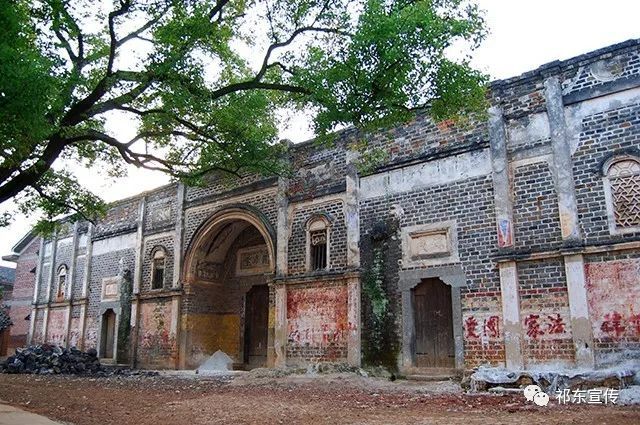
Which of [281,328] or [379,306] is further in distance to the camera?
[281,328]

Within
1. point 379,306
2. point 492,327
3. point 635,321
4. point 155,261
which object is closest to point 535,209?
point 492,327

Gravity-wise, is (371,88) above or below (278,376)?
above

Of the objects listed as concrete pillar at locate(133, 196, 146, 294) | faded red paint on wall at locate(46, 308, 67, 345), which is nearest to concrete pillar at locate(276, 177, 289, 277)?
concrete pillar at locate(133, 196, 146, 294)

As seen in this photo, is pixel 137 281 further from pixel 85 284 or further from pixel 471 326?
pixel 471 326

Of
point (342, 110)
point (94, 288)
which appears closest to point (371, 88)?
point (342, 110)

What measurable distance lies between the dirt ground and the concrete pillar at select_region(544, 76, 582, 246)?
3.07m

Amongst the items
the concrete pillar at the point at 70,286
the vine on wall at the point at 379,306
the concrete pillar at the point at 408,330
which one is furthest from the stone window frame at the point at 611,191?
the concrete pillar at the point at 70,286

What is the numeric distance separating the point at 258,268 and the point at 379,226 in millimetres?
5524

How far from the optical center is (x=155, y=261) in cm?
1678

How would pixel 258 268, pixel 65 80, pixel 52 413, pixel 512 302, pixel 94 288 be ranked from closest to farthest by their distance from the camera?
1. pixel 52 413
2. pixel 65 80
3. pixel 512 302
4. pixel 258 268
5. pixel 94 288

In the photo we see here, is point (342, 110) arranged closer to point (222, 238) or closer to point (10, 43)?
point (10, 43)

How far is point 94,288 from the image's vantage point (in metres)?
18.8

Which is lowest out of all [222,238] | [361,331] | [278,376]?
[278,376]

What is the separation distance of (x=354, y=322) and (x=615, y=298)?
499 centimetres
